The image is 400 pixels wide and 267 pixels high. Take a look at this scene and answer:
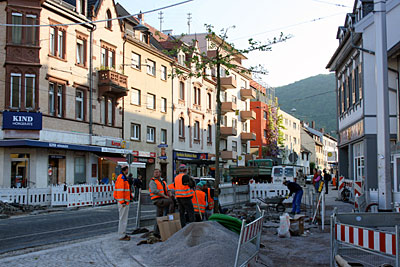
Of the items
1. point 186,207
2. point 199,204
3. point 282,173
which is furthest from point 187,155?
point 186,207

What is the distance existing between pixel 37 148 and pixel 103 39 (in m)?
10.2

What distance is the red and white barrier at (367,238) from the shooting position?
6789 mm

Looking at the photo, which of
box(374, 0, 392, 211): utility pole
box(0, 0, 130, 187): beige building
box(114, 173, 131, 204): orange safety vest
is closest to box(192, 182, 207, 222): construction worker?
box(114, 173, 131, 204): orange safety vest

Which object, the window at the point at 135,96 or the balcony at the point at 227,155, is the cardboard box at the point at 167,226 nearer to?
the window at the point at 135,96

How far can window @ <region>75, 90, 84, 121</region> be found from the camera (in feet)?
101

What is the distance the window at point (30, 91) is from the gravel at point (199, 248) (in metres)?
19.4

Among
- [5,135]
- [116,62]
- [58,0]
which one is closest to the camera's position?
[5,135]

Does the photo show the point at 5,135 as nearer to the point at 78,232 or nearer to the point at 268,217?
the point at 78,232

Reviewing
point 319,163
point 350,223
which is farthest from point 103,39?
point 319,163

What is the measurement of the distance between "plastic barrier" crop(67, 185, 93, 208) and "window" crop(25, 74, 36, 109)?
18.5 feet

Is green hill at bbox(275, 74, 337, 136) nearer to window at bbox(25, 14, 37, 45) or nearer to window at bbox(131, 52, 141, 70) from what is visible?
window at bbox(131, 52, 141, 70)

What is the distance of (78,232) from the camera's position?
1404 cm

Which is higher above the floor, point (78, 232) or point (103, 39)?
point (103, 39)

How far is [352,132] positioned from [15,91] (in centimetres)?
1992
